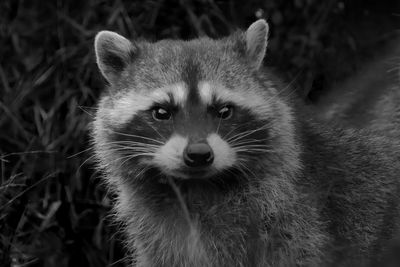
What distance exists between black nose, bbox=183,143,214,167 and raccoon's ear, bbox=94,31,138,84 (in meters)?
0.91

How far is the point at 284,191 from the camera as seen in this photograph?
3885mm

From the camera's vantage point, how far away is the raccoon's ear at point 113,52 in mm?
4215

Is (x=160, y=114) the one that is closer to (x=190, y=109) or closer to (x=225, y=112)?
(x=190, y=109)

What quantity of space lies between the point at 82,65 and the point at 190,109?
230 cm

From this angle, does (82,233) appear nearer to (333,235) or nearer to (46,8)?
(46,8)

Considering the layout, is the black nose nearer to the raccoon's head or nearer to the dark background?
the raccoon's head

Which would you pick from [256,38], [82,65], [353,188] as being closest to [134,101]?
[256,38]

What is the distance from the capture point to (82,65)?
5867mm

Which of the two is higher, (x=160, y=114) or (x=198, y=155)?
(x=160, y=114)

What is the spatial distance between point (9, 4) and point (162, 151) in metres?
2.95

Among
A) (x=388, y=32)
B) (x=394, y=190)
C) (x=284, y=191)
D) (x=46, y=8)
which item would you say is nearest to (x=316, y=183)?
(x=284, y=191)

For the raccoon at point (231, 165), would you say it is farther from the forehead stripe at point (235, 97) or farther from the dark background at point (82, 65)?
the dark background at point (82, 65)

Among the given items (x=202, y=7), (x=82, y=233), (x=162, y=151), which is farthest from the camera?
(x=202, y=7)

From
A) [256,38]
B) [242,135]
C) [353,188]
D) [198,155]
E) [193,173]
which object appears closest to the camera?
[198,155]
